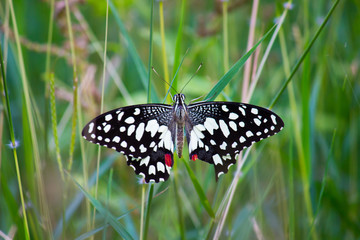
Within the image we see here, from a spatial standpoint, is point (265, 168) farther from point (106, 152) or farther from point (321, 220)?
point (106, 152)

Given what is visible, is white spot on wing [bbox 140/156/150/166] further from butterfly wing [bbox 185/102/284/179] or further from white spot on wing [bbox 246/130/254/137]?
white spot on wing [bbox 246/130/254/137]

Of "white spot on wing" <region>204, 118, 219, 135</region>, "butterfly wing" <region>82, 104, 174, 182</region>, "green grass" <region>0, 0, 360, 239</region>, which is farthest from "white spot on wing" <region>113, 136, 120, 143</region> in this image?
"white spot on wing" <region>204, 118, 219, 135</region>

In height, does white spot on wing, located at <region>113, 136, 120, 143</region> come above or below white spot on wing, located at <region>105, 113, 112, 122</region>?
below

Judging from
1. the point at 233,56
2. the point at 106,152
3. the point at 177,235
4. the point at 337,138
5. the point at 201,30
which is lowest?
the point at 177,235

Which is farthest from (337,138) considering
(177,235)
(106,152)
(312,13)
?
(106,152)

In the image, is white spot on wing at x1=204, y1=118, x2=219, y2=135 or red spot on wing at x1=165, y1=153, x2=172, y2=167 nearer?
red spot on wing at x1=165, y1=153, x2=172, y2=167

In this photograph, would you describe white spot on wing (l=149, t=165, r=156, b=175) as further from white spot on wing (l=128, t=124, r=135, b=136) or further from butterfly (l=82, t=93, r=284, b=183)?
white spot on wing (l=128, t=124, r=135, b=136)
